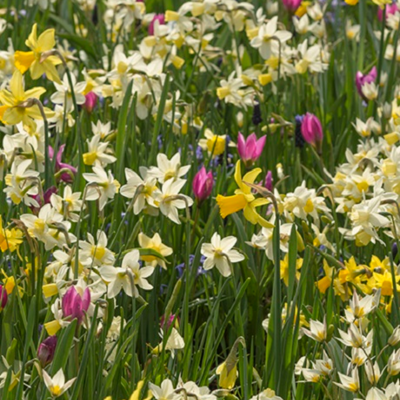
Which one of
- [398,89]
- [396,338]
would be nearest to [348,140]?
[398,89]

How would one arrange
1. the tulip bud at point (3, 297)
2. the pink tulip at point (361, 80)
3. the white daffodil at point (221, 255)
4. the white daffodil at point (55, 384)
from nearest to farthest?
the white daffodil at point (55, 384)
the tulip bud at point (3, 297)
the white daffodil at point (221, 255)
the pink tulip at point (361, 80)

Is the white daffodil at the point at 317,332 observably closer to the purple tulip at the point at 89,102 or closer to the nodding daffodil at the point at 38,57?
the nodding daffodil at the point at 38,57

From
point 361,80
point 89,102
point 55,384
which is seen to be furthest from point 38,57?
A: point 361,80

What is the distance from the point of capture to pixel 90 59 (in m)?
3.81

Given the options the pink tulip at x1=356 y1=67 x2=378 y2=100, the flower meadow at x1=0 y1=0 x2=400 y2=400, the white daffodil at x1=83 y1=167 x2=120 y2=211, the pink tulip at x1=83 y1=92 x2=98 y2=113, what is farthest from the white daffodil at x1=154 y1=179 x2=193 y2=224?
the pink tulip at x1=356 y1=67 x2=378 y2=100

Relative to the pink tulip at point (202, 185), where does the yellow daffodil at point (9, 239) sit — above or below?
below

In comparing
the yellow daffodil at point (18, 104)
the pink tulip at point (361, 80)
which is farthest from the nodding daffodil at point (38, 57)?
the pink tulip at point (361, 80)

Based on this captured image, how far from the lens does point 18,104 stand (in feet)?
6.53

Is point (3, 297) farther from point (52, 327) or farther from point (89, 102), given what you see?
point (89, 102)

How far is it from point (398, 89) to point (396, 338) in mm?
1886

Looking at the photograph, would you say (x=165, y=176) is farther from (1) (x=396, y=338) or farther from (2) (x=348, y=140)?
(2) (x=348, y=140)

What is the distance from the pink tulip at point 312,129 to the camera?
2.68 metres

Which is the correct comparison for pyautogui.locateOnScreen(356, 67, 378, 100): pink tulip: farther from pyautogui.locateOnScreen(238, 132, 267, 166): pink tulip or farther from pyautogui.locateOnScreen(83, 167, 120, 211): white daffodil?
pyautogui.locateOnScreen(83, 167, 120, 211): white daffodil

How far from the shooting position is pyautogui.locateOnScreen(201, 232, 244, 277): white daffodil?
74.9 inches
